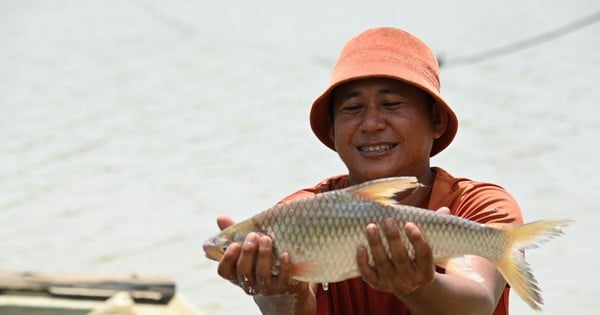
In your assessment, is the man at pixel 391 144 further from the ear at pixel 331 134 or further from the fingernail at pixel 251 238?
the fingernail at pixel 251 238

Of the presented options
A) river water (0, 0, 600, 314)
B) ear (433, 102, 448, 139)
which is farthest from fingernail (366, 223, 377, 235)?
river water (0, 0, 600, 314)

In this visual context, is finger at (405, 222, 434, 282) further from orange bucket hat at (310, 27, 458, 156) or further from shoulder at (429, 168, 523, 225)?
orange bucket hat at (310, 27, 458, 156)

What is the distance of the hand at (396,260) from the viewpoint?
2.12 metres

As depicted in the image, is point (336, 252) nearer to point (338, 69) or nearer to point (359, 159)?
point (359, 159)

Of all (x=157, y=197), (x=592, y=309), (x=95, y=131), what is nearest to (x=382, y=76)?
(x=592, y=309)

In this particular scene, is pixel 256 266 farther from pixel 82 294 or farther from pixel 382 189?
pixel 82 294

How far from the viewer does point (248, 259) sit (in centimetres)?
218

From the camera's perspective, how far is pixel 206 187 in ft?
27.5

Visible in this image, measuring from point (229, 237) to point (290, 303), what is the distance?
0.30m

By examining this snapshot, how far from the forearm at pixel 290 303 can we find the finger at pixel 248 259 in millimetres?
199

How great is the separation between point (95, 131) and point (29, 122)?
83 centimetres

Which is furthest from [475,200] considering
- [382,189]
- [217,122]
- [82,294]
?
[217,122]

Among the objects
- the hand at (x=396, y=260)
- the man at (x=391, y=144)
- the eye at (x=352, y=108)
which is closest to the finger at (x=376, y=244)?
the hand at (x=396, y=260)

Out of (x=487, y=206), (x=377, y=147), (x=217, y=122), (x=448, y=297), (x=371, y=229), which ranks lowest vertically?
(x=448, y=297)
